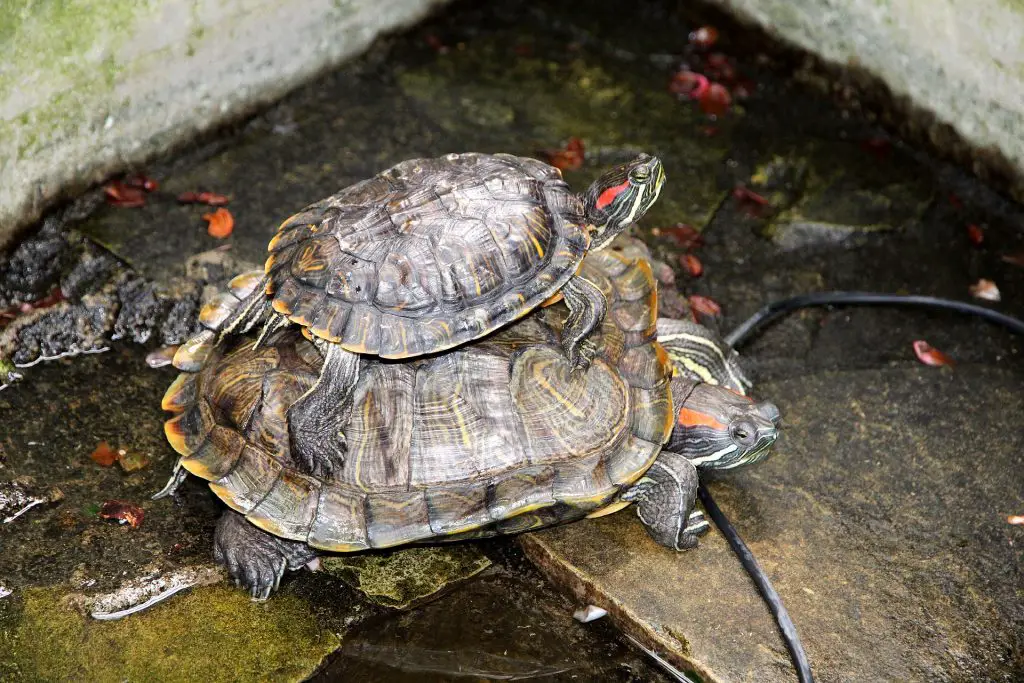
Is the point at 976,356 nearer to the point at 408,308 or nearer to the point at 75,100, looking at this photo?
the point at 408,308

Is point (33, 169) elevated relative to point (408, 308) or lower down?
lower down

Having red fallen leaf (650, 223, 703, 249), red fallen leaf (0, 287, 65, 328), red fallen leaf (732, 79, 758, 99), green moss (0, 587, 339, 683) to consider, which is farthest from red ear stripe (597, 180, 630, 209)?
red fallen leaf (732, 79, 758, 99)

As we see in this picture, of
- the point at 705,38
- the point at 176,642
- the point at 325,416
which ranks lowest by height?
the point at 176,642

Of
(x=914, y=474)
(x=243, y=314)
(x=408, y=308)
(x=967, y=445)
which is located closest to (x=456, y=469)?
(x=408, y=308)

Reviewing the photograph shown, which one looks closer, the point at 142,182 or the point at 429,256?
the point at 429,256

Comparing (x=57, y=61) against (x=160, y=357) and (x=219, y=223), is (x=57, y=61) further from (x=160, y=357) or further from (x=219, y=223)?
(x=160, y=357)

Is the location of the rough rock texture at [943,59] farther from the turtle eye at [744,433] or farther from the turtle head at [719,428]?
the turtle eye at [744,433]

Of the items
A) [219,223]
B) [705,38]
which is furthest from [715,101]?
[219,223]
